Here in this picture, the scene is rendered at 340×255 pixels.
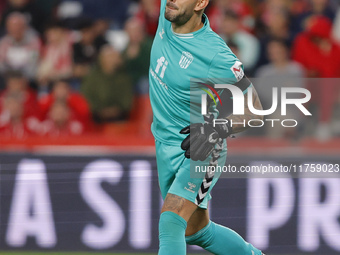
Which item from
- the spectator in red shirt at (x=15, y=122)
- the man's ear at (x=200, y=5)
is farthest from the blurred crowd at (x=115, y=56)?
the man's ear at (x=200, y=5)

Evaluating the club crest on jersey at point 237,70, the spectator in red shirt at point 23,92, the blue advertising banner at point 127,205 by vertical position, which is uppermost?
the club crest on jersey at point 237,70

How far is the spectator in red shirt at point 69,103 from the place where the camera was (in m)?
8.27

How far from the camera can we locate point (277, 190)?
7.21m

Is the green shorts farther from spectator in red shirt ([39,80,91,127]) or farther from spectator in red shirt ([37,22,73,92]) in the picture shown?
spectator in red shirt ([37,22,73,92])

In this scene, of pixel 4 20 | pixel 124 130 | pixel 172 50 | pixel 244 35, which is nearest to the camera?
pixel 172 50

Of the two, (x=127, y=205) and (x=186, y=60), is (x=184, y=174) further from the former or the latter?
(x=127, y=205)

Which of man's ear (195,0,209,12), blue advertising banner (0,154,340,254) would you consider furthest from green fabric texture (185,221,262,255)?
blue advertising banner (0,154,340,254)

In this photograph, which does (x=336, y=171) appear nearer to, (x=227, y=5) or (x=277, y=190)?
(x=277, y=190)

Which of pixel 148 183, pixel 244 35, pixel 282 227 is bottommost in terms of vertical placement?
pixel 282 227

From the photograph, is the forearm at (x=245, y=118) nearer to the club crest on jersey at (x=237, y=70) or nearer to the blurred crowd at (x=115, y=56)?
the club crest on jersey at (x=237, y=70)

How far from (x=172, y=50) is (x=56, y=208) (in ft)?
9.00

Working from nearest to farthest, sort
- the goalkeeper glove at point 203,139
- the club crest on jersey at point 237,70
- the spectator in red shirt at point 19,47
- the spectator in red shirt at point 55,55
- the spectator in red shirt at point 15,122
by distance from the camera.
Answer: the goalkeeper glove at point 203,139 < the club crest on jersey at point 237,70 < the spectator in red shirt at point 15,122 < the spectator in red shirt at point 55,55 < the spectator in red shirt at point 19,47

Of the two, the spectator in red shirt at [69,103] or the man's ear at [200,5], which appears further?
the spectator in red shirt at [69,103]

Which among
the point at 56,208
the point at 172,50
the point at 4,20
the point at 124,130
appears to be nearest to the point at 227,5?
the point at 124,130
